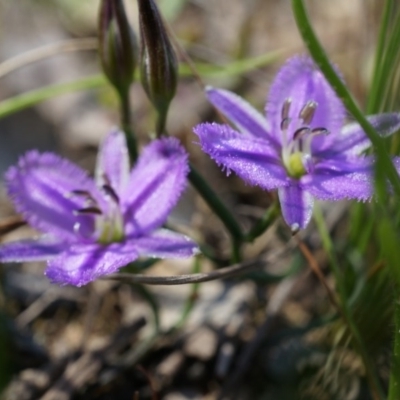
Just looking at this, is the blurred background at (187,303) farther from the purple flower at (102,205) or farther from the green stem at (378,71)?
the green stem at (378,71)

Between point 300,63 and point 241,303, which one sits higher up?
point 300,63

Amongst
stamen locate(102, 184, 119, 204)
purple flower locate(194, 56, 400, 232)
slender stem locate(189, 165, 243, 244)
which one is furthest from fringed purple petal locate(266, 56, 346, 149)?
stamen locate(102, 184, 119, 204)

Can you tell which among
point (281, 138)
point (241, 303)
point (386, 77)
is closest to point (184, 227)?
point (241, 303)

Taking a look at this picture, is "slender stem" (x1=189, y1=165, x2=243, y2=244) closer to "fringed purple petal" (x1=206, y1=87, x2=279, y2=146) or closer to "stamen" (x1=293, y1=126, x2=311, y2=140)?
"fringed purple petal" (x1=206, y1=87, x2=279, y2=146)

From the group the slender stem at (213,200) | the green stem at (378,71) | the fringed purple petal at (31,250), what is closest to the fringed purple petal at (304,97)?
the green stem at (378,71)

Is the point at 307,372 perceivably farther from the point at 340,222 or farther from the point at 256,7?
the point at 256,7

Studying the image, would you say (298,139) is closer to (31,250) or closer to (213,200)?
(213,200)
